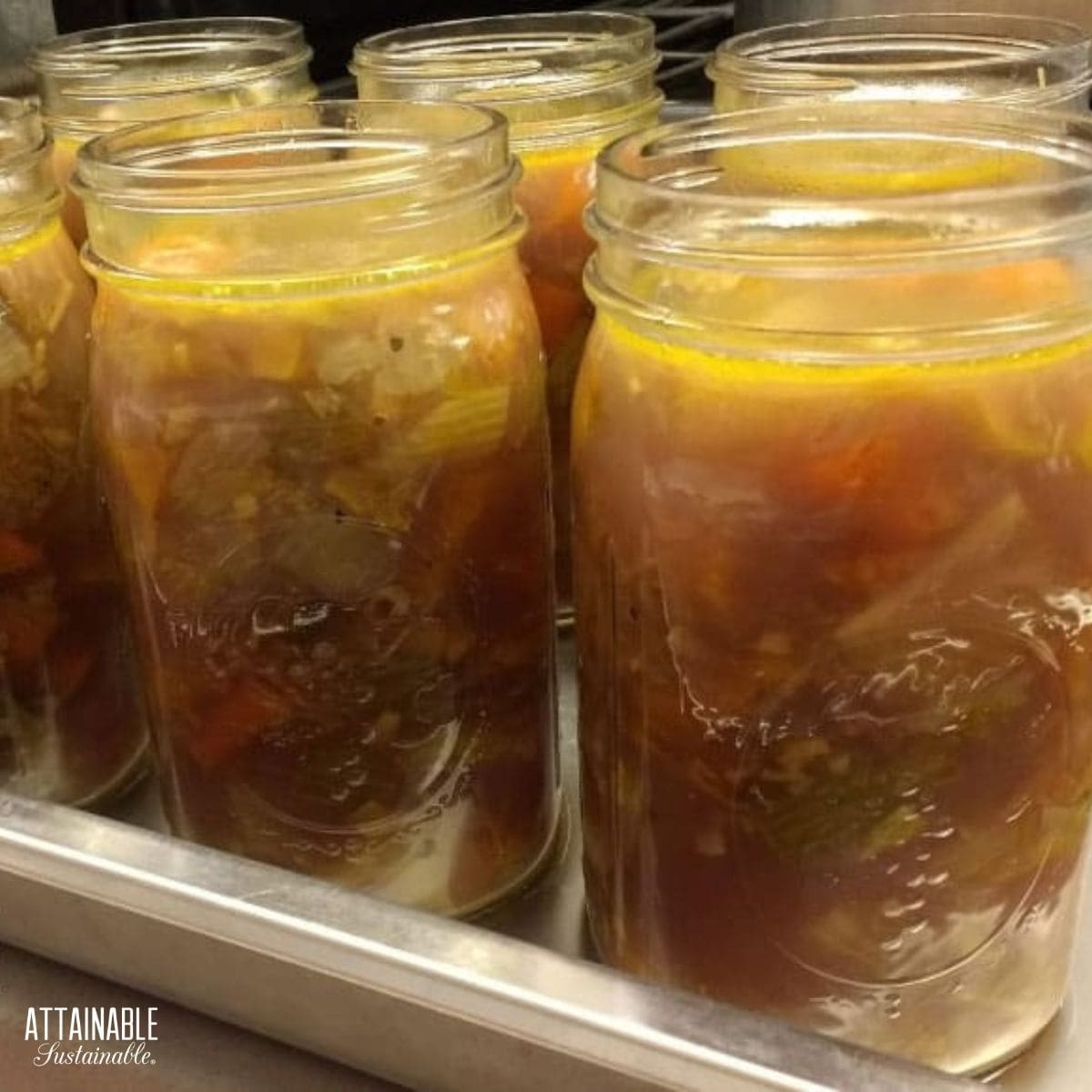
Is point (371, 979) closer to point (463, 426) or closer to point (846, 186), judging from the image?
point (463, 426)

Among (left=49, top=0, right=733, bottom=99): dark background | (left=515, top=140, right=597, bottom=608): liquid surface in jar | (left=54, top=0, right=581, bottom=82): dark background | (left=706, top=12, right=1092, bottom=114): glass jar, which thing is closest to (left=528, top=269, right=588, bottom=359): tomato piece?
(left=515, top=140, right=597, bottom=608): liquid surface in jar

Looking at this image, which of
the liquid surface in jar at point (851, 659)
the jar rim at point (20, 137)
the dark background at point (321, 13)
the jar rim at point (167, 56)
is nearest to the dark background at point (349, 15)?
the dark background at point (321, 13)

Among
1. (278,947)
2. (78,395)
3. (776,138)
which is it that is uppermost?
(776,138)

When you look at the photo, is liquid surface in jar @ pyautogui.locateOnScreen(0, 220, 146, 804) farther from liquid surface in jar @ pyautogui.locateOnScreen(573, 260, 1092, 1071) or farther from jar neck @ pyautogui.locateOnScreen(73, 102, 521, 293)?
liquid surface in jar @ pyautogui.locateOnScreen(573, 260, 1092, 1071)

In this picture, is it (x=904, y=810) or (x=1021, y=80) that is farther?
(x=1021, y=80)

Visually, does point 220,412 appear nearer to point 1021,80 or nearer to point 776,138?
point 776,138

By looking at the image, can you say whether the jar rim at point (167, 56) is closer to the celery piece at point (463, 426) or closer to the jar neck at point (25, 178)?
the jar neck at point (25, 178)

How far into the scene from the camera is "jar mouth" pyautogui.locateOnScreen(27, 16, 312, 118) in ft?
2.40

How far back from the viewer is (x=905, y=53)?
0.71 meters

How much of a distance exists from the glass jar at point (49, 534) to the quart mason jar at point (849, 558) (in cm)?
26

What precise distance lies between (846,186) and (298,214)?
0.65ft

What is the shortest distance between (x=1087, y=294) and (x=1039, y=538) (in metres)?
0.07

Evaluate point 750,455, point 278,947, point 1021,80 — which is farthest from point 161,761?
point 1021,80

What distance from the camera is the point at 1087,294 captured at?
0.43 meters
